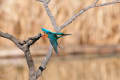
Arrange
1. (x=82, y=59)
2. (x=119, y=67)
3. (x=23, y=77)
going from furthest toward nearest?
(x=82, y=59)
(x=119, y=67)
(x=23, y=77)

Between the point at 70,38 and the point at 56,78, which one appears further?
the point at 70,38

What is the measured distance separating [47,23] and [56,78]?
2.05 meters

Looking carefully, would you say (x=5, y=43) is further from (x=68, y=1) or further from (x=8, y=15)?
(x=68, y=1)

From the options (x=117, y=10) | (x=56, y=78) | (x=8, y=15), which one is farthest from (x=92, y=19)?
(x=56, y=78)

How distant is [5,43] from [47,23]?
0.83 m

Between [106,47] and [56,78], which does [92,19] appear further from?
[56,78]

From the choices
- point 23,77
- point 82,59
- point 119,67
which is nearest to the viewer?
point 23,77

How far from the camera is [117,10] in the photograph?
9594 mm

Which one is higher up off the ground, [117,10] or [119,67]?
[117,10]

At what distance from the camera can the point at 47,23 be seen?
9.46 meters

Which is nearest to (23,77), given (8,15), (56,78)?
(56,78)

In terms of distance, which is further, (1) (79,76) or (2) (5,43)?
(2) (5,43)

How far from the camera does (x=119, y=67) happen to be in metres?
8.32

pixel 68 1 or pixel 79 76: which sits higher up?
pixel 68 1
